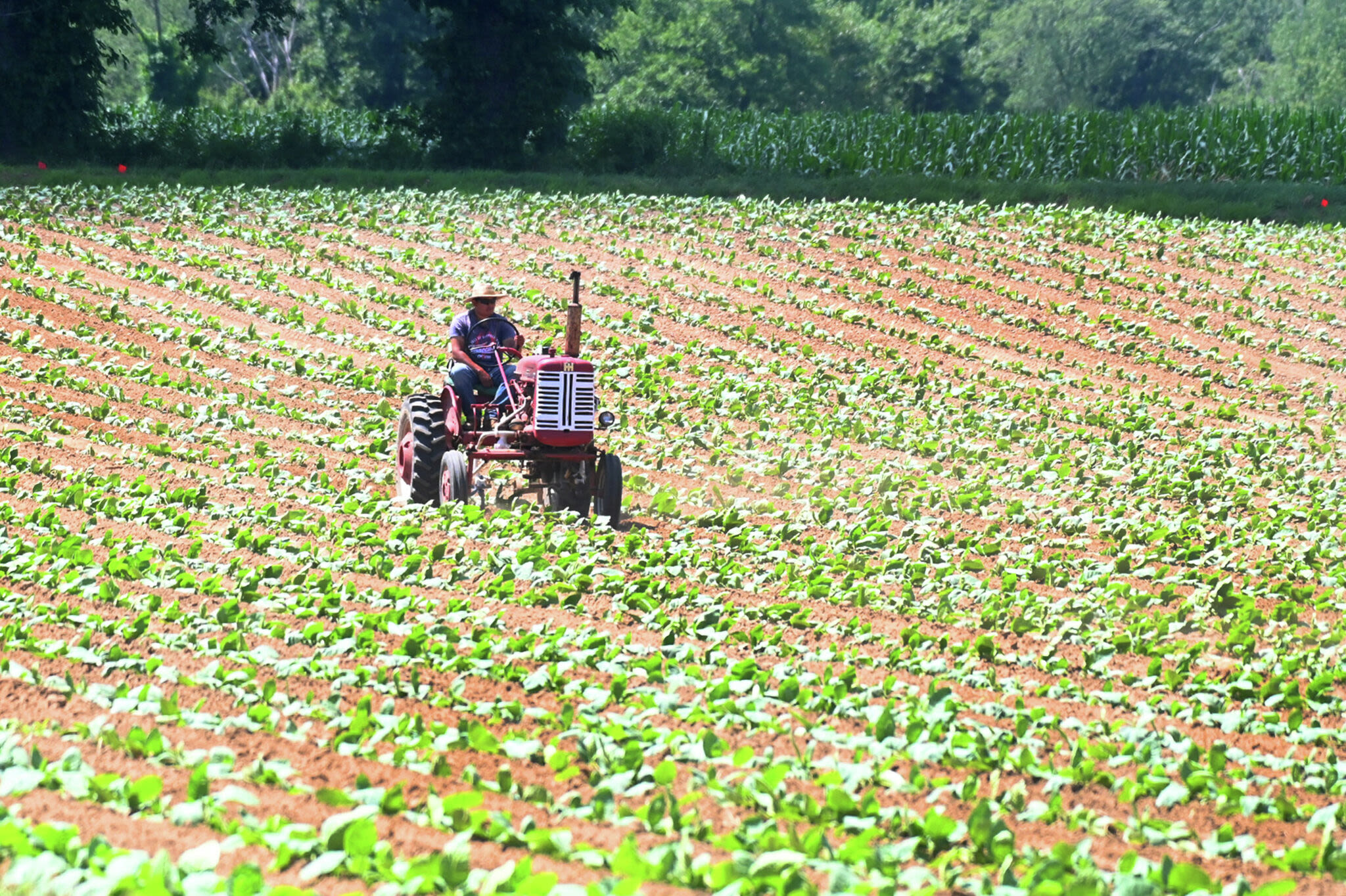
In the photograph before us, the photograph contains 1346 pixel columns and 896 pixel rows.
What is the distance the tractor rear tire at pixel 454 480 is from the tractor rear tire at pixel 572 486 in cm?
66

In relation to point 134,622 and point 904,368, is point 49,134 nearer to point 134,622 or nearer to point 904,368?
point 904,368

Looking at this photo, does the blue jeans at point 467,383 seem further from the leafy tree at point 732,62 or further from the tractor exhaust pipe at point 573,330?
the leafy tree at point 732,62

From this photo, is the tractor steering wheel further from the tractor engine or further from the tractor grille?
the tractor grille

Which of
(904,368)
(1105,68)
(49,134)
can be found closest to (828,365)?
(904,368)

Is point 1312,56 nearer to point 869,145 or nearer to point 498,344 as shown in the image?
point 869,145

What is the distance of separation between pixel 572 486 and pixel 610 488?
0.42 metres

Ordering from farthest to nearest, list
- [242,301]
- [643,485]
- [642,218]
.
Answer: [642,218], [242,301], [643,485]

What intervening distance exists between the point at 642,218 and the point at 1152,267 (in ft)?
28.2

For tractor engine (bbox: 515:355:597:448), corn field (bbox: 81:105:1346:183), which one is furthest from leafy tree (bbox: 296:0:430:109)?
tractor engine (bbox: 515:355:597:448)

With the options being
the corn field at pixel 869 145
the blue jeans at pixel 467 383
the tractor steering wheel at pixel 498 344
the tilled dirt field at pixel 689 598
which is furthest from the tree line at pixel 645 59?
the blue jeans at pixel 467 383

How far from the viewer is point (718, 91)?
65562 millimetres

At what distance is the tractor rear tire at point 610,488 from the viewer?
34.1 feet

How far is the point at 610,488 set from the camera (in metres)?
10.4

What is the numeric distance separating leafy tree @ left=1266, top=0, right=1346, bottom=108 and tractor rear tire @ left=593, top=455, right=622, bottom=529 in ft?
232
